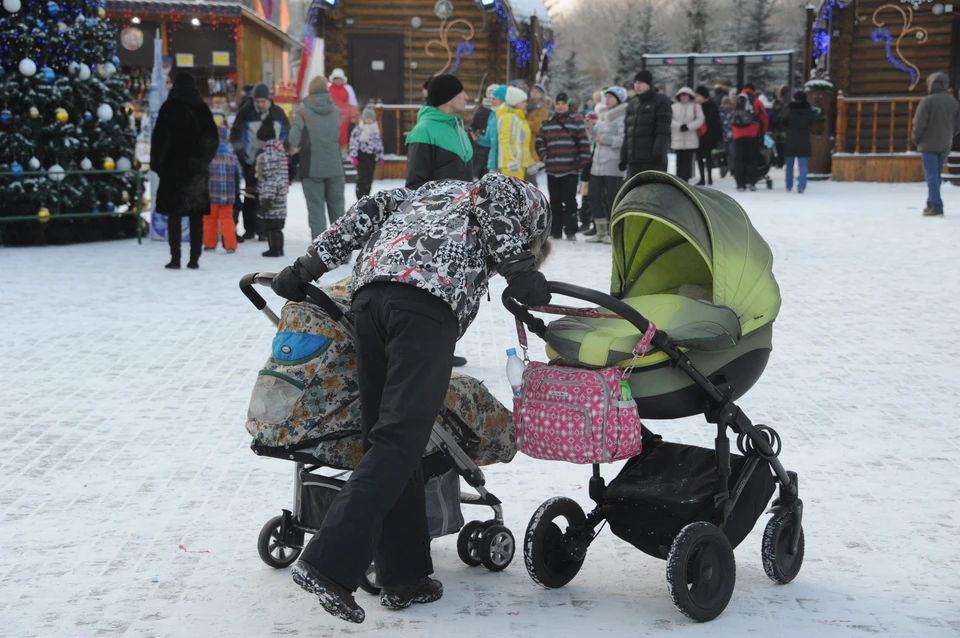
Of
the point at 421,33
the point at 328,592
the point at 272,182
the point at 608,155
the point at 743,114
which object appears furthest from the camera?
the point at 421,33

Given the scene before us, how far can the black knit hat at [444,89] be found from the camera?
7555mm

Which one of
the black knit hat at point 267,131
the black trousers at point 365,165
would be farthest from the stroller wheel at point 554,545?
the black trousers at point 365,165

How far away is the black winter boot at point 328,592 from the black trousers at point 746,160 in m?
18.7

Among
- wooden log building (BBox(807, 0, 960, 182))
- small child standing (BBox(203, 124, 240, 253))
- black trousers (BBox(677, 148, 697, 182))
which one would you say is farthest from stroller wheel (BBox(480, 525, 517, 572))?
wooden log building (BBox(807, 0, 960, 182))

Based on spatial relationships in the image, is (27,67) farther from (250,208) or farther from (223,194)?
(250,208)

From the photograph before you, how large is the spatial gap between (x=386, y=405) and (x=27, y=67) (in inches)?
432

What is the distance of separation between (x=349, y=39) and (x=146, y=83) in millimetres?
6487

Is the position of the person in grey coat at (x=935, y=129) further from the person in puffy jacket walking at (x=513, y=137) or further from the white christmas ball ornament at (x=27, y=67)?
the white christmas ball ornament at (x=27, y=67)

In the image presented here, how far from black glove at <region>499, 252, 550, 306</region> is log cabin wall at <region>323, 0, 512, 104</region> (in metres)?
23.8

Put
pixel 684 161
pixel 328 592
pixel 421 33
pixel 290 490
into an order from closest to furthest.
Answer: pixel 328 592
pixel 290 490
pixel 684 161
pixel 421 33

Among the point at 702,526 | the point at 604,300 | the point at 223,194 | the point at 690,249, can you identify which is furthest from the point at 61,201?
the point at 702,526

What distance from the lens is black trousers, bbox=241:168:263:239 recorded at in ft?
46.1

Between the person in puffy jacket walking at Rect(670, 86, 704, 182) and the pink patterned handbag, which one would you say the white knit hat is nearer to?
the person in puffy jacket walking at Rect(670, 86, 704, 182)

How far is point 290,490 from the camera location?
5.09 meters
